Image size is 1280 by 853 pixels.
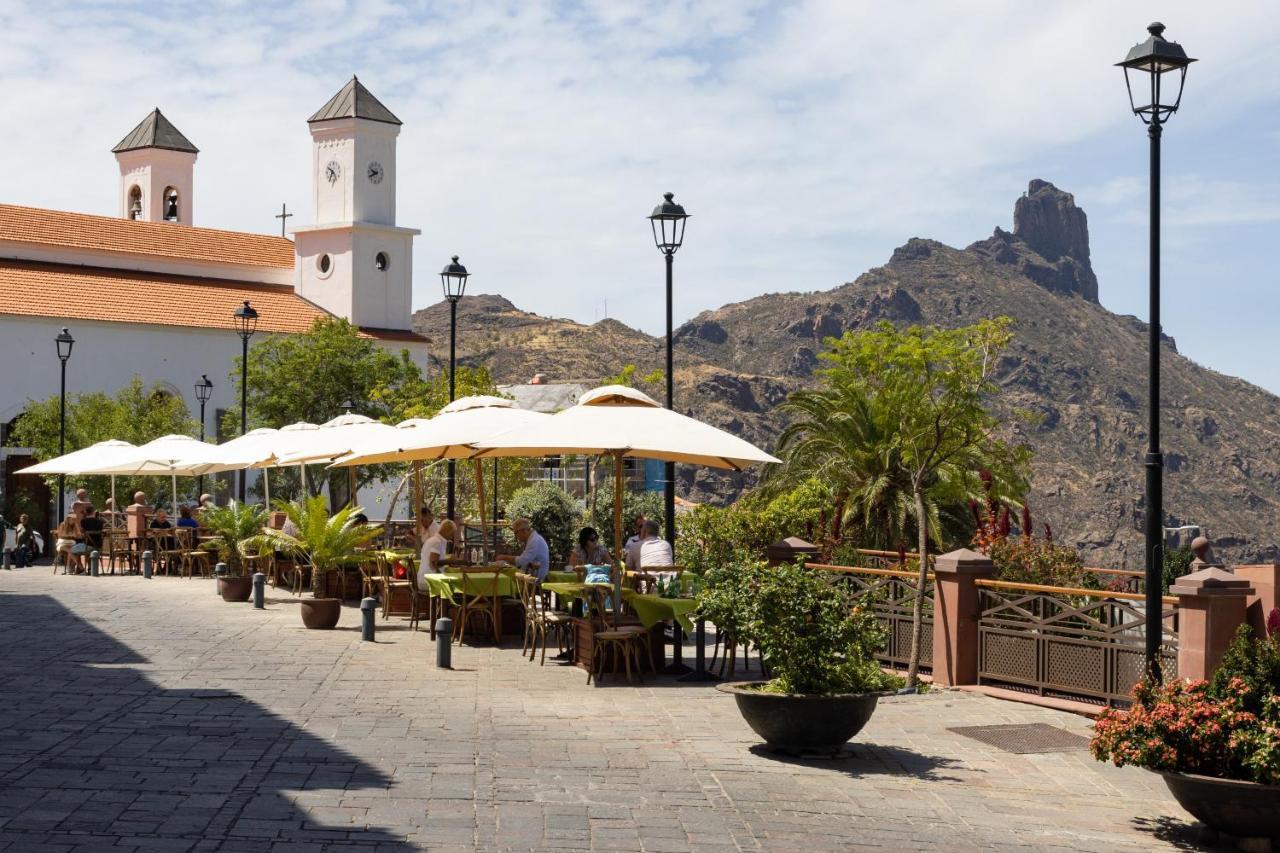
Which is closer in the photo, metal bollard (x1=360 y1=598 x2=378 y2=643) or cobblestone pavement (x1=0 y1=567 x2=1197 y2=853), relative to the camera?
cobblestone pavement (x1=0 y1=567 x2=1197 y2=853)

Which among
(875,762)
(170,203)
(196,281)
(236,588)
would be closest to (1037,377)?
(170,203)

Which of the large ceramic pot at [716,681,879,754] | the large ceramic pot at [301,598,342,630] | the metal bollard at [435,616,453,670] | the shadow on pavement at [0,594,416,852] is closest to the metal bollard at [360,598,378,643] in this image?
the large ceramic pot at [301,598,342,630]

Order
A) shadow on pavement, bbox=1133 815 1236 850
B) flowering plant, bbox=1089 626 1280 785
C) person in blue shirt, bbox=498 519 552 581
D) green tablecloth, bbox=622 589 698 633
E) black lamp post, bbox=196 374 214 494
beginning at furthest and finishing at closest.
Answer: black lamp post, bbox=196 374 214 494 < person in blue shirt, bbox=498 519 552 581 < green tablecloth, bbox=622 589 698 633 < shadow on pavement, bbox=1133 815 1236 850 < flowering plant, bbox=1089 626 1280 785

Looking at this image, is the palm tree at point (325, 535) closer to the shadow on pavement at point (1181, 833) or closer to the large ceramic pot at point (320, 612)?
the large ceramic pot at point (320, 612)

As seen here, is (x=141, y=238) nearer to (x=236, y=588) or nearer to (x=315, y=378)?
(x=315, y=378)

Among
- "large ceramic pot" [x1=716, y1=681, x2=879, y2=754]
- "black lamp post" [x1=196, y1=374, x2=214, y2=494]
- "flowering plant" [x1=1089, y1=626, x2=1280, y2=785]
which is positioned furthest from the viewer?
"black lamp post" [x1=196, y1=374, x2=214, y2=494]

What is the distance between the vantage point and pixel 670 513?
1800 cm

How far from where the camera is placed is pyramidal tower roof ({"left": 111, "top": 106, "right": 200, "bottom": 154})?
73.5 meters

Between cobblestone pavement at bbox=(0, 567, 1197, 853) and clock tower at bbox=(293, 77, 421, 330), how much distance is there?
5207 centimetres

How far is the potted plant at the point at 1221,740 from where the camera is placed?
Result: 25.9 feet

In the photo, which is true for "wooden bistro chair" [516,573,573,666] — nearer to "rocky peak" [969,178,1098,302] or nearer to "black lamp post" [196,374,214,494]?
"black lamp post" [196,374,214,494]

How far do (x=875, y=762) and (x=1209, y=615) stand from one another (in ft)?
9.75

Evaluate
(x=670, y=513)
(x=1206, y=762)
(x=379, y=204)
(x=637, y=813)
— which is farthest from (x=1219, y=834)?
(x=379, y=204)

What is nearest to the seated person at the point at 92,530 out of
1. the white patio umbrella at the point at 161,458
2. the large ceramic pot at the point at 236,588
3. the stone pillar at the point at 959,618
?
the white patio umbrella at the point at 161,458
